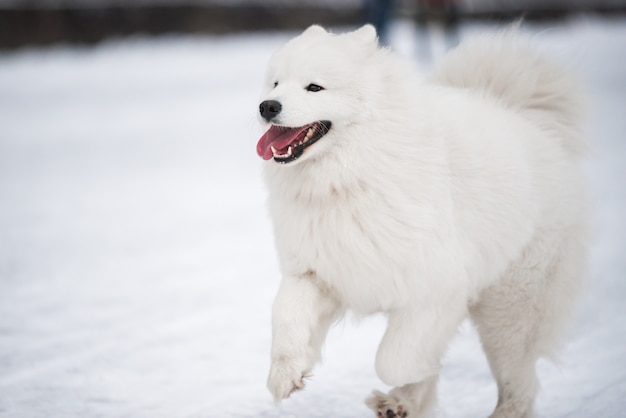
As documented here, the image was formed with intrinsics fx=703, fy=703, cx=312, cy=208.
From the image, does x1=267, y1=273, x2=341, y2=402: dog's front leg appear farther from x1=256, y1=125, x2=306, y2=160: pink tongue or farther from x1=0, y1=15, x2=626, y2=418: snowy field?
x1=256, y1=125, x2=306, y2=160: pink tongue

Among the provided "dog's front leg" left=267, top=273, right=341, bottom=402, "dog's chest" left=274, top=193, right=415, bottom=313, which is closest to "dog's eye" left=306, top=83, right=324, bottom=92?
"dog's chest" left=274, top=193, right=415, bottom=313

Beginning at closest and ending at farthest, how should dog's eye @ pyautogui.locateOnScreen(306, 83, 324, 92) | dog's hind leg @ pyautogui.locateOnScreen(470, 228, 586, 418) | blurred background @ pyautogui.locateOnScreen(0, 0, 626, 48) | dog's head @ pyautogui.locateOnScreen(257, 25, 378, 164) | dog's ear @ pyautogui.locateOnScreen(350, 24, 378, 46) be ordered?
dog's head @ pyautogui.locateOnScreen(257, 25, 378, 164) → dog's eye @ pyautogui.locateOnScreen(306, 83, 324, 92) → dog's ear @ pyautogui.locateOnScreen(350, 24, 378, 46) → dog's hind leg @ pyautogui.locateOnScreen(470, 228, 586, 418) → blurred background @ pyautogui.locateOnScreen(0, 0, 626, 48)

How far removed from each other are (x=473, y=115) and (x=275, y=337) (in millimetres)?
1366

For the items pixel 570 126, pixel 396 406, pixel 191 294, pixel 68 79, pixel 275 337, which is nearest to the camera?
pixel 275 337

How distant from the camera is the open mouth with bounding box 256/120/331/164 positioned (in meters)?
2.78

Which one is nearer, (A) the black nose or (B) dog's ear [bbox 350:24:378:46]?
(A) the black nose

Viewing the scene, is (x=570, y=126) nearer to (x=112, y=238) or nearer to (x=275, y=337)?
(x=275, y=337)

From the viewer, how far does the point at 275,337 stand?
8.95ft

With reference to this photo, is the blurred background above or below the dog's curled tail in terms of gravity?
below

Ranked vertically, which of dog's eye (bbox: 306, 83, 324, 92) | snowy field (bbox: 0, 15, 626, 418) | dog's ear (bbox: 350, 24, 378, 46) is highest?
dog's ear (bbox: 350, 24, 378, 46)

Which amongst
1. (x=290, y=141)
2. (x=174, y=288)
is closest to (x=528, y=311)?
(x=290, y=141)

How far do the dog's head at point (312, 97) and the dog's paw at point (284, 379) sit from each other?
0.79 metres

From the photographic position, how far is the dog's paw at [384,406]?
2.94 meters

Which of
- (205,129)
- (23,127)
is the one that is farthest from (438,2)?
(23,127)
